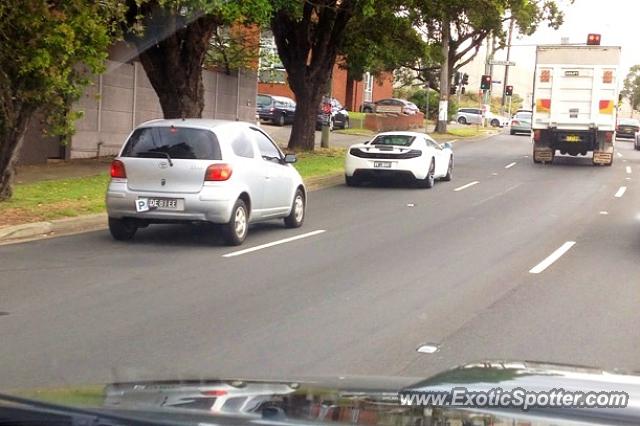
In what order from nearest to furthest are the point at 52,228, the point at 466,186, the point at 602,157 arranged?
1. the point at 52,228
2. the point at 466,186
3. the point at 602,157

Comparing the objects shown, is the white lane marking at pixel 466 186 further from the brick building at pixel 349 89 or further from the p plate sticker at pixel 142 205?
the brick building at pixel 349 89

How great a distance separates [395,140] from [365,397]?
18.4 meters

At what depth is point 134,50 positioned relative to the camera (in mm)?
23828

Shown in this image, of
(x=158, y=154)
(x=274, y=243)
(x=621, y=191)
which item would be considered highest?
(x=158, y=154)

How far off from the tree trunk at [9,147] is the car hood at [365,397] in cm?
1133

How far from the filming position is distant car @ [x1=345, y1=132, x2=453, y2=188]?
2084 cm

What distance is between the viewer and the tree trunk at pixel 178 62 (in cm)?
2055

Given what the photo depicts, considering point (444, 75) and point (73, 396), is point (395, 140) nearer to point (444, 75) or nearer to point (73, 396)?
point (73, 396)

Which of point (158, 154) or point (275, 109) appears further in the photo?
point (275, 109)

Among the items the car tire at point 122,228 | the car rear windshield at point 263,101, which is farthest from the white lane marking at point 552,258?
the car rear windshield at point 263,101

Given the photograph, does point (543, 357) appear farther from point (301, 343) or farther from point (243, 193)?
point (243, 193)

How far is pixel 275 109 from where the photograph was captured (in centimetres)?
4194

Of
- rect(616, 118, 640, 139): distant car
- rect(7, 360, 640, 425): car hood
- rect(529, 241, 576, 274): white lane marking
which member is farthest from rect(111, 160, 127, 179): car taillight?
rect(616, 118, 640, 139): distant car

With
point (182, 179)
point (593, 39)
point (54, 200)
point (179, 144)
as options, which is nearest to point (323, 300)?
point (182, 179)
